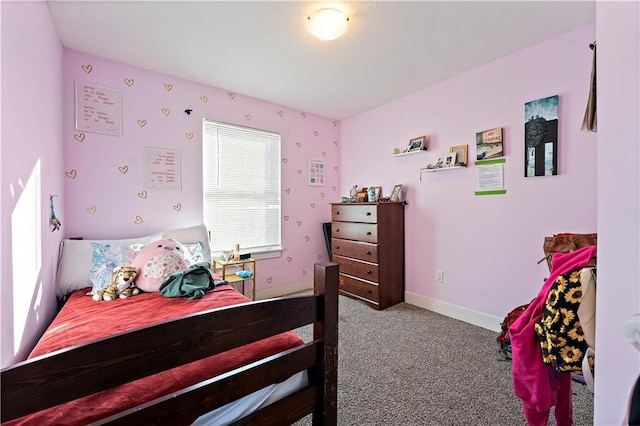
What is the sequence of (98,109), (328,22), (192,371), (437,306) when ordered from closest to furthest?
(192,371), (328,22), (98,109), (437,306)

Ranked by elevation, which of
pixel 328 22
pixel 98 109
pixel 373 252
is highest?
pixel 328 22

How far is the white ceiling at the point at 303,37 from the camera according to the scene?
1791 mm

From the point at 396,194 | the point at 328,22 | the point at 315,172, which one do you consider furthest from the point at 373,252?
the point at 328,22

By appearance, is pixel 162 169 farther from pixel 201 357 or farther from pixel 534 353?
pixel 534 353

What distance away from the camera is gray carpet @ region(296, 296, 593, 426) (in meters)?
1.52

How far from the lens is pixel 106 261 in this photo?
2.12 meters

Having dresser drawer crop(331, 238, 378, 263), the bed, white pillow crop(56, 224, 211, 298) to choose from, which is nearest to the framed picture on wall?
dresser drawer crop(331, 238, 378, 263)

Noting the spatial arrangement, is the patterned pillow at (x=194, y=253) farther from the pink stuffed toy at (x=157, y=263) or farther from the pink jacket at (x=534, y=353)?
the pink jacket at (x=534, y=353)

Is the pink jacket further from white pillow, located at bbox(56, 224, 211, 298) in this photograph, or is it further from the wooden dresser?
white pillow, located at bbox(56, 224, 211, 298)

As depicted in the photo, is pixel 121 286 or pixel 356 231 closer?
pixel 121 286

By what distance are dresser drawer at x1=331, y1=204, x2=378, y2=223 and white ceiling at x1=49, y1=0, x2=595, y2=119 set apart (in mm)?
1326

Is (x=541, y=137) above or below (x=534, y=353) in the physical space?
above

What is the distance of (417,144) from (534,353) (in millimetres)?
2432

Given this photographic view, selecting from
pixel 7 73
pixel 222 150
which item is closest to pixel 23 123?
pixel 7 73
